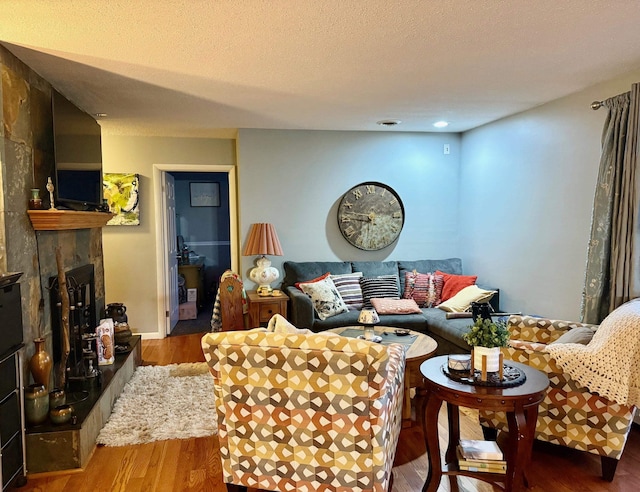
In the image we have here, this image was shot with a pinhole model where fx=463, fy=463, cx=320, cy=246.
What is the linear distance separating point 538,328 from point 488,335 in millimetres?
1041

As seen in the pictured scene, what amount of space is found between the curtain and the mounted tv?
364 cm

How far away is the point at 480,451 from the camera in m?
2.29

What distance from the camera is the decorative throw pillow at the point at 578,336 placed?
2.61 meters

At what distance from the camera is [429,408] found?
2.23m

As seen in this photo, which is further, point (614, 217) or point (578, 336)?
point (614, 217)

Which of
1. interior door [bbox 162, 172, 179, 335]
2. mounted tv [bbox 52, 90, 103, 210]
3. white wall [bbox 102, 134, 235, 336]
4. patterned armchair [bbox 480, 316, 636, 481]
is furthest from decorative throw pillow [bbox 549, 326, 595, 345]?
interior door [bbox 162, 172, 179, 335]

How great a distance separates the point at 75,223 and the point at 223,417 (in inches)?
73.1

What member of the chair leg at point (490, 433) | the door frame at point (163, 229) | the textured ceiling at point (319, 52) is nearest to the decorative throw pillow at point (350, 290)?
the door frame at point (163, 229)

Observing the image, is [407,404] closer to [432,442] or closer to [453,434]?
[453,434]

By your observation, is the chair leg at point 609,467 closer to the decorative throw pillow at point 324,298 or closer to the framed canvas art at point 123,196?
the decorative throw pillow at point 324,298

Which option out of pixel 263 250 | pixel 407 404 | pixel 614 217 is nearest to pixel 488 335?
pixel 407 404

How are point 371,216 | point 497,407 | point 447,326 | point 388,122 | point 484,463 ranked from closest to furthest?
point 497,407 → point 484,463 → point 447,326 → point 388,122 → point 371,216

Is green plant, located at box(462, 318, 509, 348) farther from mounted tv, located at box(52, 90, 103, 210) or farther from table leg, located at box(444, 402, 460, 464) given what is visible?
mounted tv, located at box(52, 90, 103, 210)

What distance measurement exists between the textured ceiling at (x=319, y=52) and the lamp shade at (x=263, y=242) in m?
1.20
